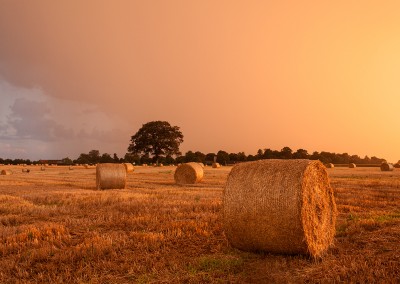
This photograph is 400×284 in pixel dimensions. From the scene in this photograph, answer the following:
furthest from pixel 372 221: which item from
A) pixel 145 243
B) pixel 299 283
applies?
pixel 145 243

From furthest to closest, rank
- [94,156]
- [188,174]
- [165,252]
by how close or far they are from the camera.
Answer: [94,156], [188,174], [165,252]

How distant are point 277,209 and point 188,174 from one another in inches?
728

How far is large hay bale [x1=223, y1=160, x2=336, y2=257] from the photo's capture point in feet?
24.2

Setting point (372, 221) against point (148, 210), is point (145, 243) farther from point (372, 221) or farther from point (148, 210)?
point (372, 221)

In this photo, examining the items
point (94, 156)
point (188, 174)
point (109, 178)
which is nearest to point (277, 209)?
point (109, 178)

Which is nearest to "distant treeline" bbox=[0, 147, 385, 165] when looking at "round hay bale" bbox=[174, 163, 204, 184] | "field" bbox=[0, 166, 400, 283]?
"round hay bale" bbox=[174, 163, 204, 184]

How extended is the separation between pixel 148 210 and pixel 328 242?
18.7ft

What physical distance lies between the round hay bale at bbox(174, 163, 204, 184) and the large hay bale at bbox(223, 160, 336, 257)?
17259 mm

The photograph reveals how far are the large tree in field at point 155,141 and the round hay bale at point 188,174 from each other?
59130 millimetres

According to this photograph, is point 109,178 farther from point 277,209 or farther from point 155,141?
point 155,141

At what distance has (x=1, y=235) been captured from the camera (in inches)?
348

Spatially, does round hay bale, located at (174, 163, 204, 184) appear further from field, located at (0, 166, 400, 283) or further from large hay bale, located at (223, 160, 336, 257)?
large hay bale, located at (223, 160, 336, 257)

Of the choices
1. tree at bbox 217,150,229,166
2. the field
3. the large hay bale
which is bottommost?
the field

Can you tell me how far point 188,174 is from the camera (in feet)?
84.9
